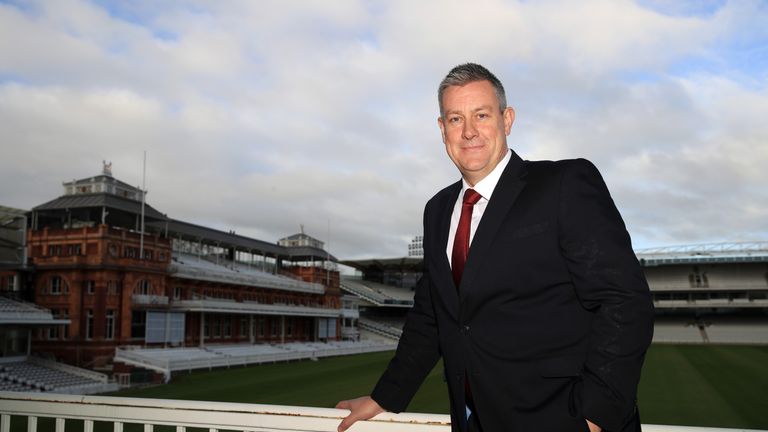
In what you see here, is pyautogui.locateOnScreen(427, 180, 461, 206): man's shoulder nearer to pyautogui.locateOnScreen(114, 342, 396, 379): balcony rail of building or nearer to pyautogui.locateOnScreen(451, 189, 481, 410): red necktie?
pyautogui.locateOnScreen(451, 189, 481, 410): red necktie

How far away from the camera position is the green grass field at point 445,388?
19.2 meters

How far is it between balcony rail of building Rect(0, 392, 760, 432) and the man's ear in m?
1.33

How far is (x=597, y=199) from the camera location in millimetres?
2125

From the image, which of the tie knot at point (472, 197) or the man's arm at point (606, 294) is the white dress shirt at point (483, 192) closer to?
the tie knot at point (472, 197)

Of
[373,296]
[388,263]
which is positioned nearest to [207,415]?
[373,296]

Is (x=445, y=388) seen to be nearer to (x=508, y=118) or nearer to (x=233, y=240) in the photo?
(x=508, y=118)

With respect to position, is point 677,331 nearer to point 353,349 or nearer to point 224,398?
point 353,349

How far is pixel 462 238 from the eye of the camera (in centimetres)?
239

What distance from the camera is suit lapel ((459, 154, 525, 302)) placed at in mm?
2246

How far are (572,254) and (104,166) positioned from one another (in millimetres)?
38329

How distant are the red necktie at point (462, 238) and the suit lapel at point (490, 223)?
0.08 metres

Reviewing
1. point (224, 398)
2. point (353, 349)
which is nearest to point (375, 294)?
point (353, 349)

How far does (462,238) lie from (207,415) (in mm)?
1639

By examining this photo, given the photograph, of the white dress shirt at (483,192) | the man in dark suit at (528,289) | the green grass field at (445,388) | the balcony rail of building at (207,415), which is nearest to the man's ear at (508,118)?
the man in dark suit at (528,289)
